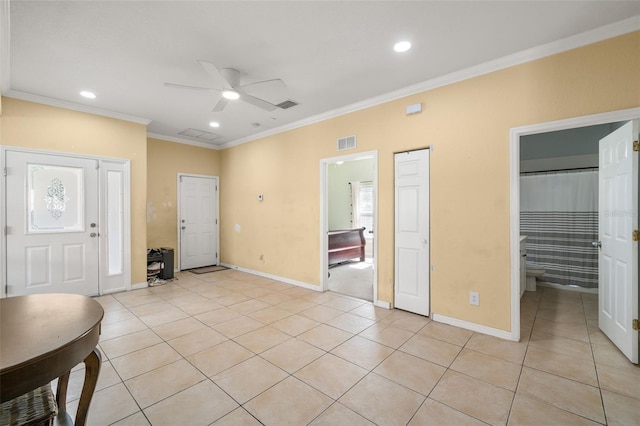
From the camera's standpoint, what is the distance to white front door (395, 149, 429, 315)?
3.44 m

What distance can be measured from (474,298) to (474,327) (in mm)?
313

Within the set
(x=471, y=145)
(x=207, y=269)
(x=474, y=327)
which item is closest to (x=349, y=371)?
(x=474, y=327)

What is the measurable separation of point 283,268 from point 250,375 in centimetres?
293

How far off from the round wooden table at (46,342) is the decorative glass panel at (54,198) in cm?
313

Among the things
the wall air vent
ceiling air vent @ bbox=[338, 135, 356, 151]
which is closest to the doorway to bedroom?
ceiling air vent @ bbox=[338, 135, 356, 151]

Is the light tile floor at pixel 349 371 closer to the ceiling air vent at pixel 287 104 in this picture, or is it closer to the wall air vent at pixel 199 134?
the ceiling air vent at pixel 287 104

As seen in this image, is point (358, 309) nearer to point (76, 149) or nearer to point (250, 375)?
point (250, 375)

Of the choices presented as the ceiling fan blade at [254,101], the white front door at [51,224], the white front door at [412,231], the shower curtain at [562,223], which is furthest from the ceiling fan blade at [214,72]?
the shower curtain at [562,223]

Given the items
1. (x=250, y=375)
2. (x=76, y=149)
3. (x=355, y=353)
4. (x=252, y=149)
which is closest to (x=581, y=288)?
(x=355, y=353)

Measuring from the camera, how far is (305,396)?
2.03 metres

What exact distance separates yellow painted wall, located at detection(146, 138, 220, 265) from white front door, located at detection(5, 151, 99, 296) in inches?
51.6

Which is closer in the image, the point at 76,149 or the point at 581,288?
the point at 76,149

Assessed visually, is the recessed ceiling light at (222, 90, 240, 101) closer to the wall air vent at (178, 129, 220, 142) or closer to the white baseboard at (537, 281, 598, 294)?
the wall air vent at (178, 129, 220, 142)

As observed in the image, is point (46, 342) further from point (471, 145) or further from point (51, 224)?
point (51, 224)
